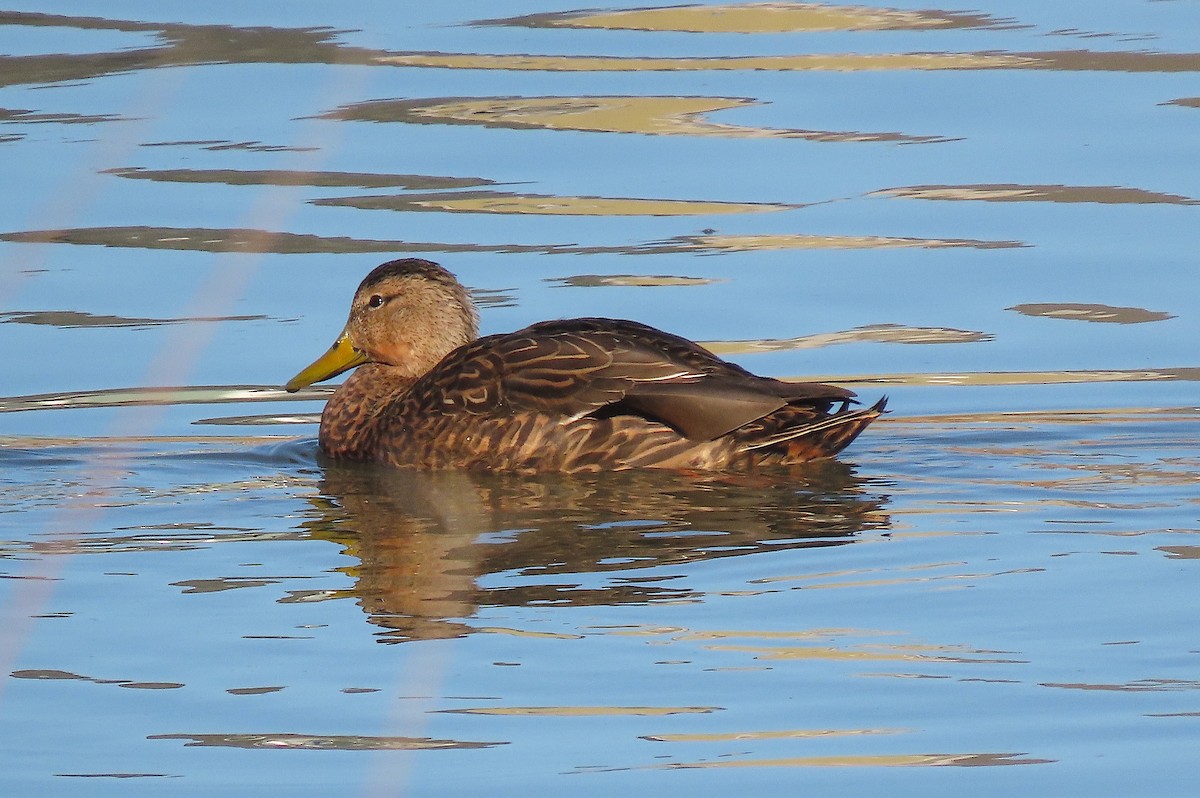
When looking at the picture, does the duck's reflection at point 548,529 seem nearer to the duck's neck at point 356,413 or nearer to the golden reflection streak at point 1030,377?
the duck's neck at point 356,413

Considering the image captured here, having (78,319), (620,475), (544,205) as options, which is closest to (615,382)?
(620,475)

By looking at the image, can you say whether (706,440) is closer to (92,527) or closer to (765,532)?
(765,532)

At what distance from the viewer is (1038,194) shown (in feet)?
41.3

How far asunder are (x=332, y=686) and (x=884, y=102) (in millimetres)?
8817

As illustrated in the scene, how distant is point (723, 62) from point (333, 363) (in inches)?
241

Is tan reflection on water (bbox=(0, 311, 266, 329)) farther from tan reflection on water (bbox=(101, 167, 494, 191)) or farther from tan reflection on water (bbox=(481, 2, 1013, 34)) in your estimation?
tan reflection on water (bbox=(481, 2, 1013, 34))

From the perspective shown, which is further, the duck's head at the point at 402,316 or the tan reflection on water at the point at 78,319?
the tan reflection on water at the point at 78,319

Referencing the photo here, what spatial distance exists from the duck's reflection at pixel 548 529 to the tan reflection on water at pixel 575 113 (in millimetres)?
5088

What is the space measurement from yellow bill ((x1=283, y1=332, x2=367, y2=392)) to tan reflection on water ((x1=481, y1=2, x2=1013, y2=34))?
6843 mm

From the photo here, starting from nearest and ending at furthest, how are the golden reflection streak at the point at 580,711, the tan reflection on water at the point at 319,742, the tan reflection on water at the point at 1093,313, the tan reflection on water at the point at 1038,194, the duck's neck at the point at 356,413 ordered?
the tan reflection on water at the point at 319,742 < the golden reflection streak at the point at 580,711 < the duck's neck at the point at 356,413 < the tan reflection on water at the point at 1093,313 < the tan reflection on water at the point at 1038,194

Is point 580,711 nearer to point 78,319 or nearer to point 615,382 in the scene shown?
point 615,382

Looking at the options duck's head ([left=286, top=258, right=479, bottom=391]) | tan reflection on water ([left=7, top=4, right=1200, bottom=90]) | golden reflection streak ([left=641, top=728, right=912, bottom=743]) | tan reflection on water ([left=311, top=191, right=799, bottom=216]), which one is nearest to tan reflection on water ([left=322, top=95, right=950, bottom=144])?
tan reflection on water ([left=7, top=4, right=1200, bottom=90])

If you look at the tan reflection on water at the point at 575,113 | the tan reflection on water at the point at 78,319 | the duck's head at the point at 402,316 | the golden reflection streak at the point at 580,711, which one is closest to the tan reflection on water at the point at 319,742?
the golden reflection streak at the point at 580,711

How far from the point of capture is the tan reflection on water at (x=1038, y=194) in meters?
12.3
